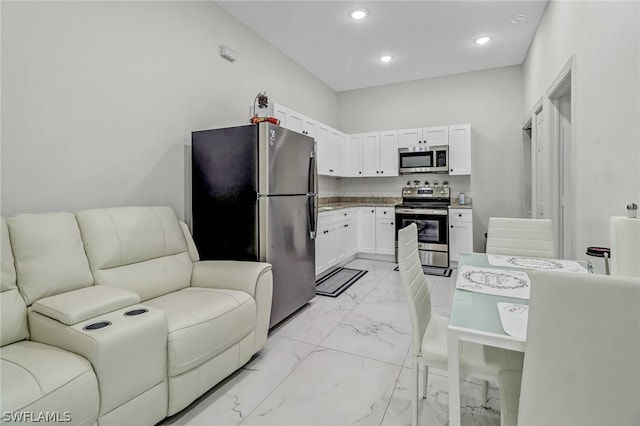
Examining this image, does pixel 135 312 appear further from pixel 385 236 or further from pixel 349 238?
pixel 385 236

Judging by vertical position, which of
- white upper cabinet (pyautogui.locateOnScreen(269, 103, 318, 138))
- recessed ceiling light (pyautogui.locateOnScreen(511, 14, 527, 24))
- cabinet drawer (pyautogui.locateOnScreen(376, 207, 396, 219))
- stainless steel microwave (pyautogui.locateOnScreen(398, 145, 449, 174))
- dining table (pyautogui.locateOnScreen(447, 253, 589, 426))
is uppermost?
recessed ceiling light (pyautogui.locateOnScreen(511, 14, 527, 24))

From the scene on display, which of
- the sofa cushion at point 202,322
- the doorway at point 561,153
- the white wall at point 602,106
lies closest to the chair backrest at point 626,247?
the white wall at point 602,106

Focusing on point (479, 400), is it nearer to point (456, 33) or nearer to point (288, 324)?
point (288, 324)

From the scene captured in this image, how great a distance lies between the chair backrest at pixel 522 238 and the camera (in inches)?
91.9

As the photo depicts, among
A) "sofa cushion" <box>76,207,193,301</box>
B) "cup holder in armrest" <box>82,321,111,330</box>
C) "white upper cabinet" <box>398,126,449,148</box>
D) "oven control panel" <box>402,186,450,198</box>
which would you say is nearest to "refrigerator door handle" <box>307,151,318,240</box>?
"sofa cushion" <box>76,207,193,301</box>

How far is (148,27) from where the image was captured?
2576 millimetres

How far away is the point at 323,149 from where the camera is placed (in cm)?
482

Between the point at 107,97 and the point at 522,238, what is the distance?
322 centimetres

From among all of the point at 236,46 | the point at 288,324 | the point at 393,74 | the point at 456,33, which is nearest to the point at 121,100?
the point at 236,46

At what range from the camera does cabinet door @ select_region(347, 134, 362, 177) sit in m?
5.65

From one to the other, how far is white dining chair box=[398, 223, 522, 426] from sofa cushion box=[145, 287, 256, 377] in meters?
1.07

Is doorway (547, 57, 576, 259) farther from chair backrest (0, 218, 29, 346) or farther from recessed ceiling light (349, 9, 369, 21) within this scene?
chair backrest (0, 218, 29, 346)

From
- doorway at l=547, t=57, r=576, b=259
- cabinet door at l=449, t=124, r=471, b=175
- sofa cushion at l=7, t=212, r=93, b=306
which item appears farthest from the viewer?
cabinet door at l=449, t=124, r=471, b=175

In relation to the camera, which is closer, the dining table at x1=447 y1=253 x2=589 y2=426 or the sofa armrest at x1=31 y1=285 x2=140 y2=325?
the dining table at x1=447 y1=253 x2=589 y2=426
